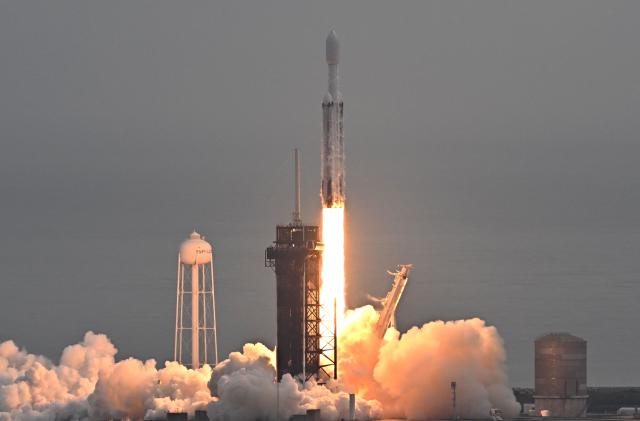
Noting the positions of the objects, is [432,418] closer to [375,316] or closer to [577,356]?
[375,316]

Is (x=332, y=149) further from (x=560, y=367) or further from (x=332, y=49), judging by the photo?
(x=560, y=367)

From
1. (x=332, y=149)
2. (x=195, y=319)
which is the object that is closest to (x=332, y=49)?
(x=332, y=149)

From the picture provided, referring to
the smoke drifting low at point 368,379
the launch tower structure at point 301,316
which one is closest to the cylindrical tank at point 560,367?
the smoke drifting low at point 368,379

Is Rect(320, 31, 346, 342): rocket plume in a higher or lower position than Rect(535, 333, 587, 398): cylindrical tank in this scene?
higher

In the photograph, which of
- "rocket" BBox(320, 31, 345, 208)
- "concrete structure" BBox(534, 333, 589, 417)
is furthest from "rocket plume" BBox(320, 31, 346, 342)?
"concrete structure" BBox(534, 333, 589, 417)

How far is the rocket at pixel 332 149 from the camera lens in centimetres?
13312

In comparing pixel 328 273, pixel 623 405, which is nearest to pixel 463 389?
pixel 328 273

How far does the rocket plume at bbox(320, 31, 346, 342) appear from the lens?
133 metres

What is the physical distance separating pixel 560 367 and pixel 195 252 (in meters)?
29.6

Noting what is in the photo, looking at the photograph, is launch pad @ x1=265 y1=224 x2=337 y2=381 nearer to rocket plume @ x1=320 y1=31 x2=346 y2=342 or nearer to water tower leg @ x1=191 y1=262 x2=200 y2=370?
rocket plume @ x1=320 y1=31 x2=346 y2=342

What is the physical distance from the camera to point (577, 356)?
15825cm

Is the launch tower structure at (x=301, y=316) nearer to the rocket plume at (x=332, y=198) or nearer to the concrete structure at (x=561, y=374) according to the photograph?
the rocket plume at (x=332, y=198)

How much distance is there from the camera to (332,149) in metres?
134

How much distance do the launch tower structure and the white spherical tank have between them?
19.4 m
